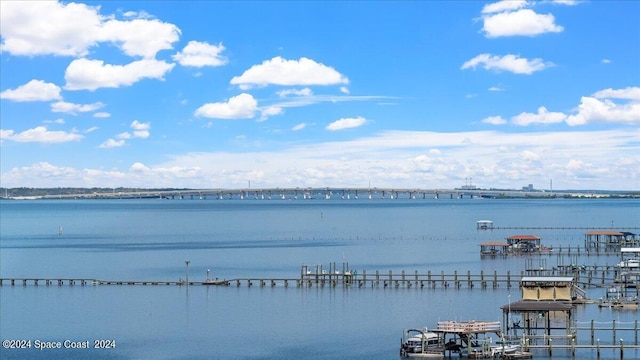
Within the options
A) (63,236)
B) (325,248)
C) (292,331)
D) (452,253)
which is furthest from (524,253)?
(63,236)

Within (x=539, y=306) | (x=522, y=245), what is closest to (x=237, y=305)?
(x=539, y=306)

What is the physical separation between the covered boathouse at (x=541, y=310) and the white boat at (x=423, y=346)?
5.08m

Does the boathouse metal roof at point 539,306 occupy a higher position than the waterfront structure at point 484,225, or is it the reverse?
the waterfront structure at point 484,225

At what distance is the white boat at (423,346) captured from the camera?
4394cm

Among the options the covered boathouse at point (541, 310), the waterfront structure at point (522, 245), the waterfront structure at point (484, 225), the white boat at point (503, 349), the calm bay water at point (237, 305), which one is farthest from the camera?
the waterfront structure at point (484, 225)

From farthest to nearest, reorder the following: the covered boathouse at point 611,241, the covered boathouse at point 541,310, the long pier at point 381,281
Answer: the covered boathouse at point 611,241 → the long pier at point 381,281 → the covered boathouse at point 541,310

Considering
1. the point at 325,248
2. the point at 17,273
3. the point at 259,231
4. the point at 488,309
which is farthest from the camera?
the point at 259,231

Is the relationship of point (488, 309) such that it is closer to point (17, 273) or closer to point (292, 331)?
point (292, 331)

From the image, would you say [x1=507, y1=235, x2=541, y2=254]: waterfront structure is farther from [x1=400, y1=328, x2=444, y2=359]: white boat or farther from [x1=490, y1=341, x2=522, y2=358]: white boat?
[x1=490, y1=341, x2=522, y2=358]: white boat

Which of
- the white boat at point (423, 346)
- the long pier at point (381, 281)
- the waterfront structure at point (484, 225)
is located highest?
the waterfront structure at point (484, 225)

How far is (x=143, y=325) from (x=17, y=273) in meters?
39.1

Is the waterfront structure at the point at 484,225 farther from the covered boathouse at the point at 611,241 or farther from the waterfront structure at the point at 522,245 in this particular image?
the waterfront structure at the point at 522,245

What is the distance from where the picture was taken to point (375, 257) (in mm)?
100938

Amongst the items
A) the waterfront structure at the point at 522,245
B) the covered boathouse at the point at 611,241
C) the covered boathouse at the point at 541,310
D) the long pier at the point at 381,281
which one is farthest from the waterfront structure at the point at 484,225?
the covered boathouse at the point at 541,310
